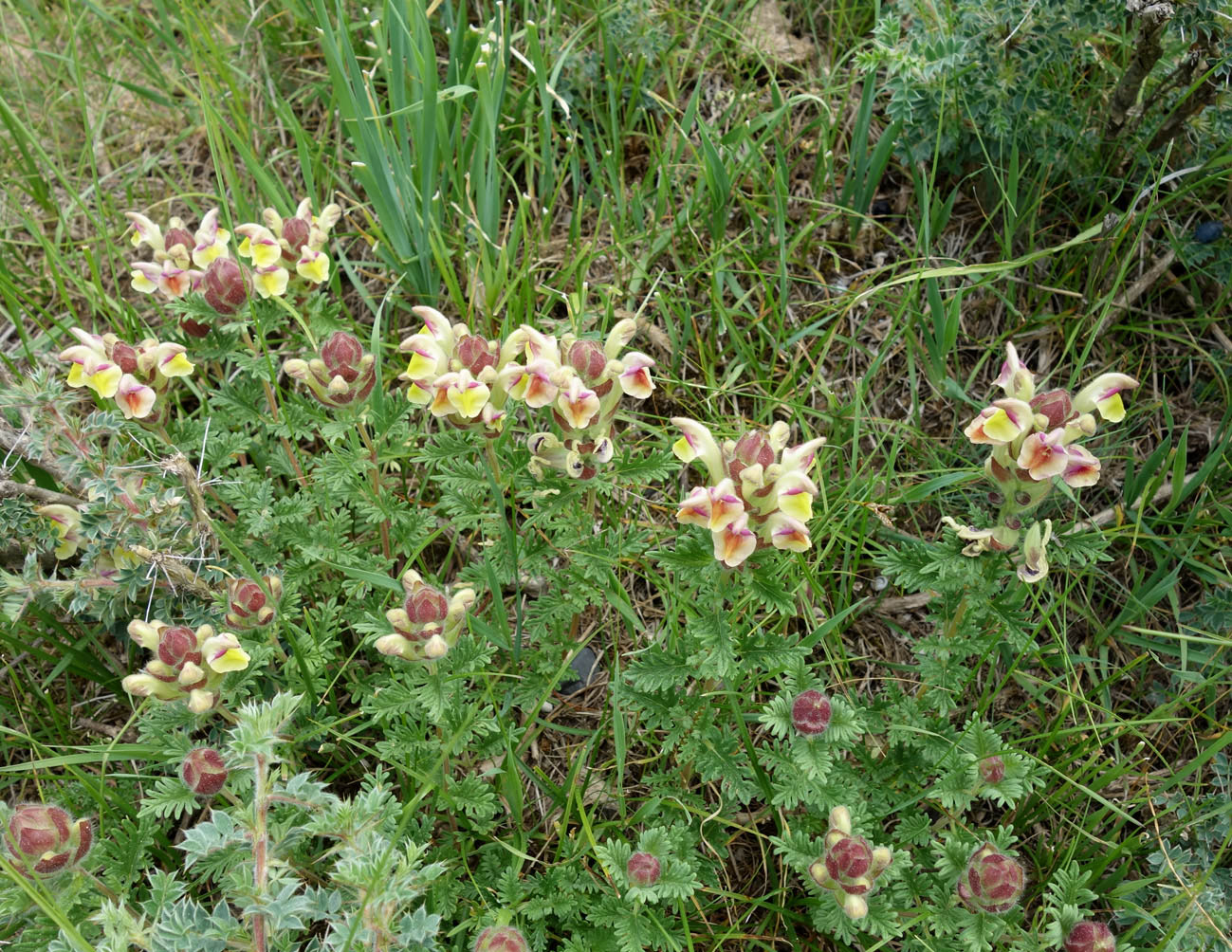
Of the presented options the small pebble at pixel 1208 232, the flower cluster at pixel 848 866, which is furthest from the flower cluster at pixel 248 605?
the small pebble at pixel 1208 232

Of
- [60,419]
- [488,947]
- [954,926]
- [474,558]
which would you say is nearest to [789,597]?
[954,926]

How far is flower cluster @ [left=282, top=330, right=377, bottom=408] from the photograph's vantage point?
2.37 m

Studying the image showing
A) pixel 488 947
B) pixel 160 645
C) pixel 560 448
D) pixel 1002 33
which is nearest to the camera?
pixel 488 947

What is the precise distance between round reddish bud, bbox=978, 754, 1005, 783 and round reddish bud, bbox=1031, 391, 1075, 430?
0.75 metres

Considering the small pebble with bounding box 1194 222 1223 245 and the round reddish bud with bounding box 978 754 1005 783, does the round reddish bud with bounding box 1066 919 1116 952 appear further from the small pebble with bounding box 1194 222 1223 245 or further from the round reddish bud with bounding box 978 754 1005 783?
the small pebble with bounding box 1194 222 1223 245

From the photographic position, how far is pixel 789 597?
2141mm

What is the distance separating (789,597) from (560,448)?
614 millimetres

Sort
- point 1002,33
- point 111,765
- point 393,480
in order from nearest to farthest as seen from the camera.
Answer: point 111,765 → point 393,480 → point 1002,33

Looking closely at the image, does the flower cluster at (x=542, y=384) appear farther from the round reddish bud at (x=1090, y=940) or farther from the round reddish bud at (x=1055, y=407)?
the round reddish bud at (x=1090, y=940)

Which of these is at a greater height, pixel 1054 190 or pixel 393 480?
pixel 1054 190

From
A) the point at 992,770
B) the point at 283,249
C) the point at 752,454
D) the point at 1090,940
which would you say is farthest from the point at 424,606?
the point at 1090,940

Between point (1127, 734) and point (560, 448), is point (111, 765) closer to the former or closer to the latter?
point (560, 448)

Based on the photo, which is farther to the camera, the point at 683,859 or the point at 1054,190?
the point at 1054,190

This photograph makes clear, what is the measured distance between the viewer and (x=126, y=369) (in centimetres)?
249
